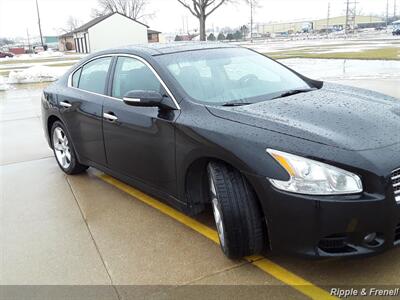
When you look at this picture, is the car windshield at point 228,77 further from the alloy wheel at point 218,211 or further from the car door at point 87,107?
the car door at point 87,107

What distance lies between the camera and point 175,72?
12.9ft

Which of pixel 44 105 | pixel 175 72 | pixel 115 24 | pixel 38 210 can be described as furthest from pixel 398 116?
pixel 115 24

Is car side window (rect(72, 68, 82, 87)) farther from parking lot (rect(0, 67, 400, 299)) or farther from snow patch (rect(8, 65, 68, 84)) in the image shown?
snow patch (rect(8, 65, 68, 84))

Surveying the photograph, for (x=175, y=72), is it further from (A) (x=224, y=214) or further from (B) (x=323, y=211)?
(B) (x=323, y=211)

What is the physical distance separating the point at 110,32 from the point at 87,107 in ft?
207

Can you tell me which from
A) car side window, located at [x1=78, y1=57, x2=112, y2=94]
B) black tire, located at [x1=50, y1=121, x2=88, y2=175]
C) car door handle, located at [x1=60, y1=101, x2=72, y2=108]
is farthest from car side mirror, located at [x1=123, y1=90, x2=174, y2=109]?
black tire, located at [x1=50, y1=121, x2=88, y2=175]

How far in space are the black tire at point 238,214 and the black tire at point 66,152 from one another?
2.76 m

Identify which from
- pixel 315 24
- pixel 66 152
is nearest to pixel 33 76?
pixel 66 152

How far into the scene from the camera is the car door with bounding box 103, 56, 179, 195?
12.2 ft

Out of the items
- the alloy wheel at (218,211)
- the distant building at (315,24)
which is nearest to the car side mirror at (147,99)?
the alloy wheel at (218,211)

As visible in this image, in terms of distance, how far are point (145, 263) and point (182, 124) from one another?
44.0 inches

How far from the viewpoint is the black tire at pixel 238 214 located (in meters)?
3.04

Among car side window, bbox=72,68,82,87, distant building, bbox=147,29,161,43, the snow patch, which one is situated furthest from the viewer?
distant building, bbox=147,29,161,43

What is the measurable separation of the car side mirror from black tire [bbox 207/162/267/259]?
0.85 meters
